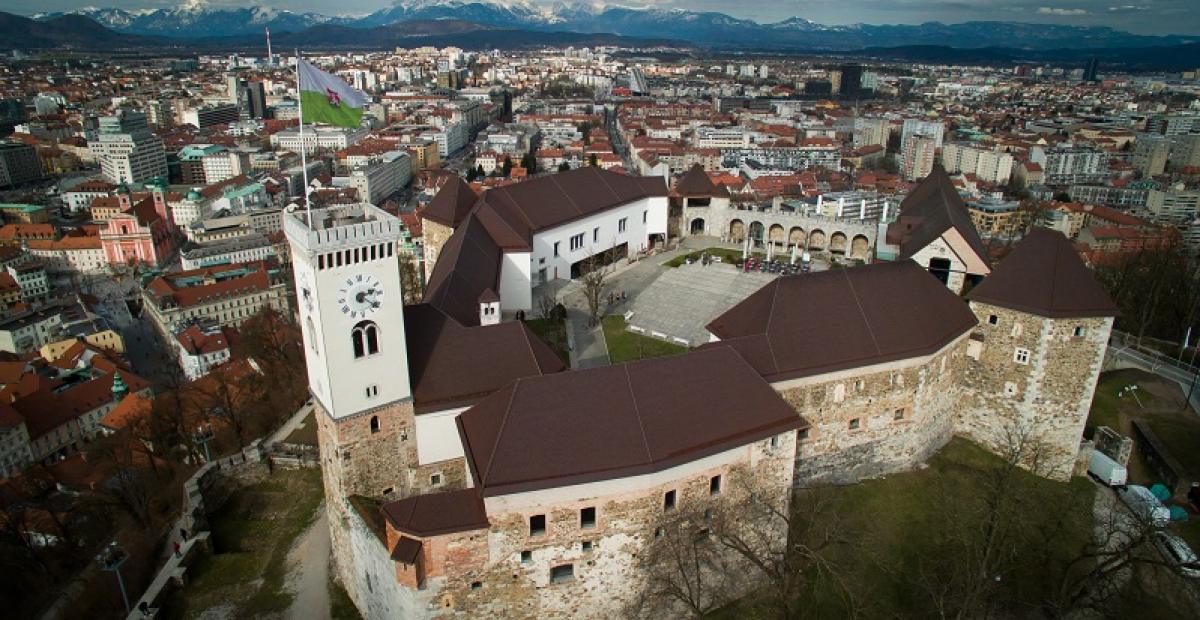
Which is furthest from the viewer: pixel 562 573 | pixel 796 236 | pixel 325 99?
pixel 796 236

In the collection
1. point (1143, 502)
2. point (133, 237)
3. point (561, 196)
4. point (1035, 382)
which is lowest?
point (133, 237)

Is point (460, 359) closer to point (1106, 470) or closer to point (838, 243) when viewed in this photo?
point (1106, 470)

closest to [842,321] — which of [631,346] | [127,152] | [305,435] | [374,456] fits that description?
[631,346]

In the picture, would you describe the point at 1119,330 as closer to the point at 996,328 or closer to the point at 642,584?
the point at 996,328

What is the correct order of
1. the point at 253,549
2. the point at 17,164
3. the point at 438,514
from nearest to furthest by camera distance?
1. the point at 438,514
2. the point at 253,549
3. the point at 17,164

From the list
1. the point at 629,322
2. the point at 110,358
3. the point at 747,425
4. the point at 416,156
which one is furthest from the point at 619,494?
the point at 416,156

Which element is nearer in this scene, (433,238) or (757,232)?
(433,238)
